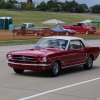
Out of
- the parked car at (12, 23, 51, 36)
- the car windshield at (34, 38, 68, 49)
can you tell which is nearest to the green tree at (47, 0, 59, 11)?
the parked car at (12, 23, 51, 36)

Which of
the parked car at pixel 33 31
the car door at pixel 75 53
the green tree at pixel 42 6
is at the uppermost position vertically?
the car door at pixel 75 53

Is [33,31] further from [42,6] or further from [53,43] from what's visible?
[42,6]

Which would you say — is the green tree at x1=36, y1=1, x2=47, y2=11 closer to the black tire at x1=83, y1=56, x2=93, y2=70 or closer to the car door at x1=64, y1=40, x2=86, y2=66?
the black tire at x1=83, y1=56, x2=93, y2=70

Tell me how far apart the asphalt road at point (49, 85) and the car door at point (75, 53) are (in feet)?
1.48

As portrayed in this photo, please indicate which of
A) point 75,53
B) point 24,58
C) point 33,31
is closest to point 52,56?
point 24,58

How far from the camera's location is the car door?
1280cm

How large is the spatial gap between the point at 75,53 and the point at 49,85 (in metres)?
3.22

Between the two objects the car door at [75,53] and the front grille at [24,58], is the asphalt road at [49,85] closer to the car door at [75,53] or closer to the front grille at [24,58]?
the car door at [75,53]

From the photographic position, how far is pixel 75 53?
13.2 metres

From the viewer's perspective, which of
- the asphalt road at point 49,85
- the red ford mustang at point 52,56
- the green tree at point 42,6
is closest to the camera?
the asphalt road at point 49,85

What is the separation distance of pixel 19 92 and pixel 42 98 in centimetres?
94

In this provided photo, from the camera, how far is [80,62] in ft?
45.0

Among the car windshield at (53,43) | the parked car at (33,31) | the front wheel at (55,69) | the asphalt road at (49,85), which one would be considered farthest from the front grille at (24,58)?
the parked car at (33,31)

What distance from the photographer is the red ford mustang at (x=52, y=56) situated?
460 inches
